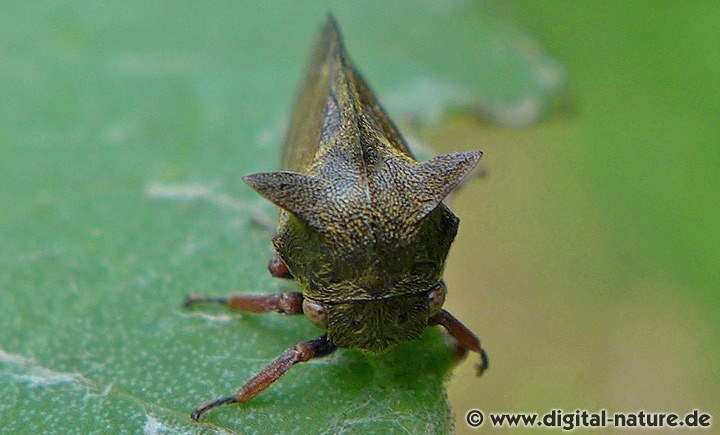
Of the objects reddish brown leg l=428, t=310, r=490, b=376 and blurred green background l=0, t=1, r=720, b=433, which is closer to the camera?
reddish brown leg l=428, t=310, r=490, b=376

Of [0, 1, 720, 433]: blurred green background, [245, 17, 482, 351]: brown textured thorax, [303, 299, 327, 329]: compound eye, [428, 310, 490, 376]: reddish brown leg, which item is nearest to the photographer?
[245, 17, 482, 351]: brown textured thorax

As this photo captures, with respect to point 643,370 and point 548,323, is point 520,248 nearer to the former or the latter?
point 548,323

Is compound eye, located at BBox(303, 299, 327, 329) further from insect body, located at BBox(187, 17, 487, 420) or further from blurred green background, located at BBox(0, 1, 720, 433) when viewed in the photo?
blurred green background, located at BBox(0, 1, 720, 433)

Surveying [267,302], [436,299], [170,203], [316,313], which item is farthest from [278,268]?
[170,203]

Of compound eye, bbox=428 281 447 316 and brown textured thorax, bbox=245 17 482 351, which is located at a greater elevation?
brown textured thorax, bbox=245 17 482 351

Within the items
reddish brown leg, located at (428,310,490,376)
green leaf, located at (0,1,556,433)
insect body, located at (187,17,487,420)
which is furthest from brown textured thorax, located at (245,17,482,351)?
green leaf, located at (0,1,556,433)

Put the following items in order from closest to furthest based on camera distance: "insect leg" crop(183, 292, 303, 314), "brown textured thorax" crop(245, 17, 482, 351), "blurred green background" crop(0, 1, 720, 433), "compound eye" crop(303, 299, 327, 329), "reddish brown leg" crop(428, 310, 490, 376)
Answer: "brown textured thorax" crop(245, 17, 482, 351), "compound eye" crop(303, 299, 327, 329), "reddish brown leg" crop(428, 310, 490, 376), "insect leg" crop(183, 292, 303, 314), "blurred green background" crop(0, 1, 720, 433)

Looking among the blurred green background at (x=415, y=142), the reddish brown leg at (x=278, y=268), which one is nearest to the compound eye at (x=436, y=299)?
the blurred green background at (x=415, y=142)

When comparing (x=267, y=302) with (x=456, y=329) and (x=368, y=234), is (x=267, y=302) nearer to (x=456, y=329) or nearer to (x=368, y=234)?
(x=368, y=234)

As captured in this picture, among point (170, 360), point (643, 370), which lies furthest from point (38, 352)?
point (643, 370)
